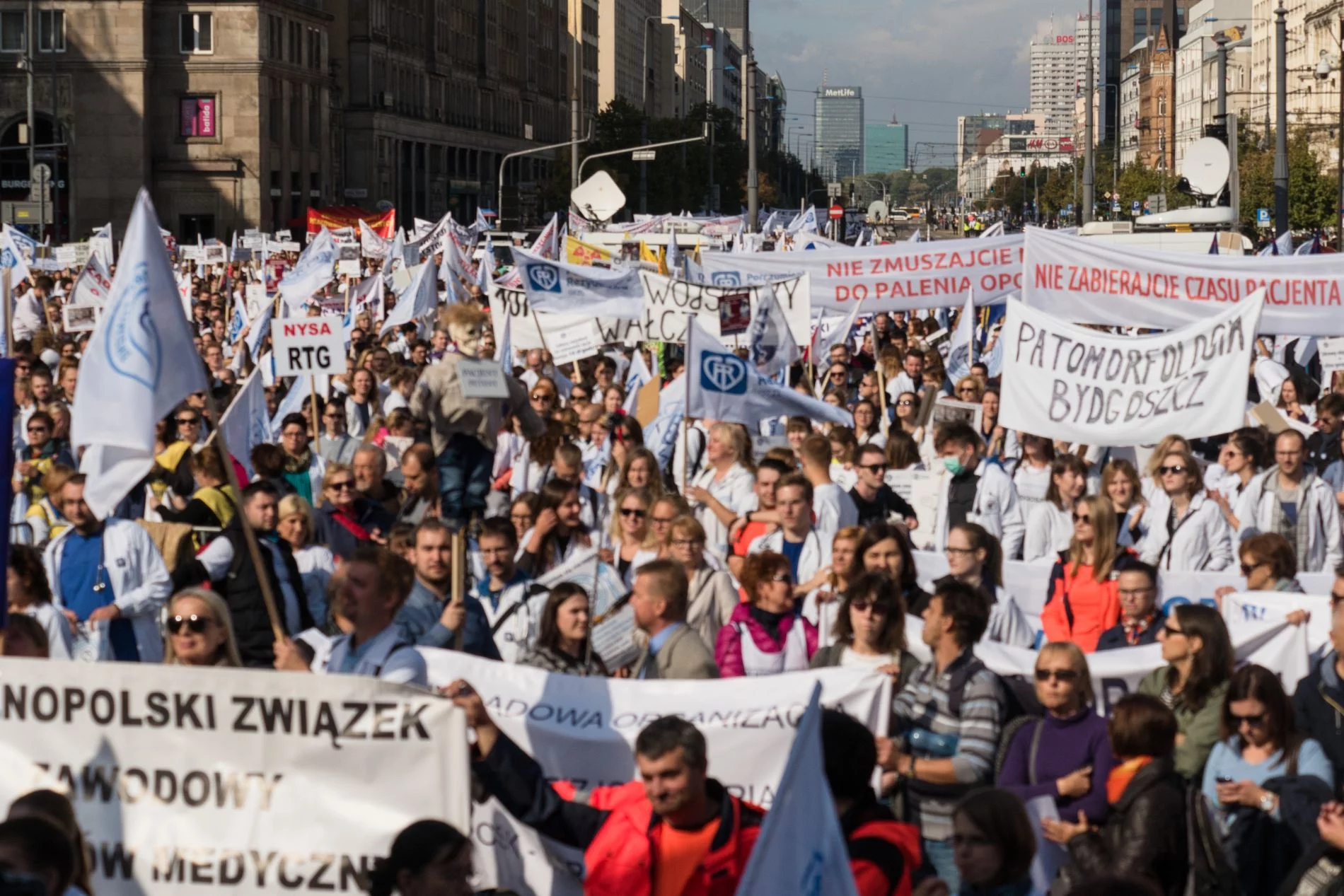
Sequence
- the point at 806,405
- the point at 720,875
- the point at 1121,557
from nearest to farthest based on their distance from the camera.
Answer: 1. the point at 720,875
2. the point at 1121,557
3. the point at 806,405

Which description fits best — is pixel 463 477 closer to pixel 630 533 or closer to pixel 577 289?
pixel 630 533

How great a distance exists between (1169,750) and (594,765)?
66.7 inches

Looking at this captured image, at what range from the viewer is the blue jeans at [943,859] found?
6.03m

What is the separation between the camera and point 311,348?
14.2 metres

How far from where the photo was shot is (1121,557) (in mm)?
8609

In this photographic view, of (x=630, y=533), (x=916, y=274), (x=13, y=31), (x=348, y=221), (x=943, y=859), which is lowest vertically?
(x=943, y=859)

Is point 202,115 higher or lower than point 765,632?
higher

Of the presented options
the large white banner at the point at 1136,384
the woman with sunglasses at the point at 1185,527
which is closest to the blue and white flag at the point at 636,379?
the large white banner at the point at 1136,384

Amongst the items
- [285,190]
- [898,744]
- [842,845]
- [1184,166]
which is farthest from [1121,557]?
[285,190]

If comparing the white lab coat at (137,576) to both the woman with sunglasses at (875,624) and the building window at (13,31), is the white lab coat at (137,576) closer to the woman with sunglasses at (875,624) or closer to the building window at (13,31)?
the woman with sunglasses at (875,624)

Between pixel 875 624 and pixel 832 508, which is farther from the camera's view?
pixel 832 508

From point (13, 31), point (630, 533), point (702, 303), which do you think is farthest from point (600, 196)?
point (13, 31)

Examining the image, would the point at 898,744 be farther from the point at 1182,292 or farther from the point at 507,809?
the point at 1182,292

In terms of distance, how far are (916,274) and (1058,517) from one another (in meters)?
7.80
